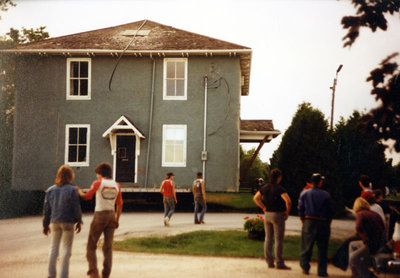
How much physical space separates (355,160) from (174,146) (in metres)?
6.40

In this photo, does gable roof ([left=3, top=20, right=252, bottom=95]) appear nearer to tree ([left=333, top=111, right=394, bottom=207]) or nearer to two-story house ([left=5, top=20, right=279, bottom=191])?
two-story house ([left=5, top=20, right=279, bottom=191])

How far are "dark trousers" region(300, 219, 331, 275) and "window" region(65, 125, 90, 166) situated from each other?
5389mm

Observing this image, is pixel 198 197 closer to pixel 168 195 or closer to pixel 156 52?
pixel 168 195

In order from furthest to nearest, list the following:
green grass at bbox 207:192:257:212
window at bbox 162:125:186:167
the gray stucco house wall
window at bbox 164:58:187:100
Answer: window at bbox 164:58:187:100 → window at bbox 162:125:186:167 → green grass at bbox 207:192:257:212 → the gray stucco house wall

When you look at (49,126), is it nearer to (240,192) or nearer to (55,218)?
(55,218)

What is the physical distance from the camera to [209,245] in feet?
29.1

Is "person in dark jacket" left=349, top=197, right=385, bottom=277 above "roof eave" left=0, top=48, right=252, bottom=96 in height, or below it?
below

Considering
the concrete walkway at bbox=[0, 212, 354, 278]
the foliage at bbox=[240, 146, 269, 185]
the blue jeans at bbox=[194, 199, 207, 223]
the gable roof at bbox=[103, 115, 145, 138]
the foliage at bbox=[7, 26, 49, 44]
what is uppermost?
the foliage at bbox=[7, 26, 49, 44]

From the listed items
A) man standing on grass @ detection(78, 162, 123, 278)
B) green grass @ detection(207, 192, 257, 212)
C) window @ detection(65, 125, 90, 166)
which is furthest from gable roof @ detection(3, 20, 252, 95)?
man standing on grass @ detection(78, 162, 123, 278)

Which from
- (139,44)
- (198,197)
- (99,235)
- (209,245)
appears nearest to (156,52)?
(139,44)

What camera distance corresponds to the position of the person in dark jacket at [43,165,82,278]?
6152 millimetres

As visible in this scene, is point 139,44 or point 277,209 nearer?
Result: point 277,209

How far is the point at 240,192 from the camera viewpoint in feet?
44.4

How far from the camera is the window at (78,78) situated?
10.6 m
